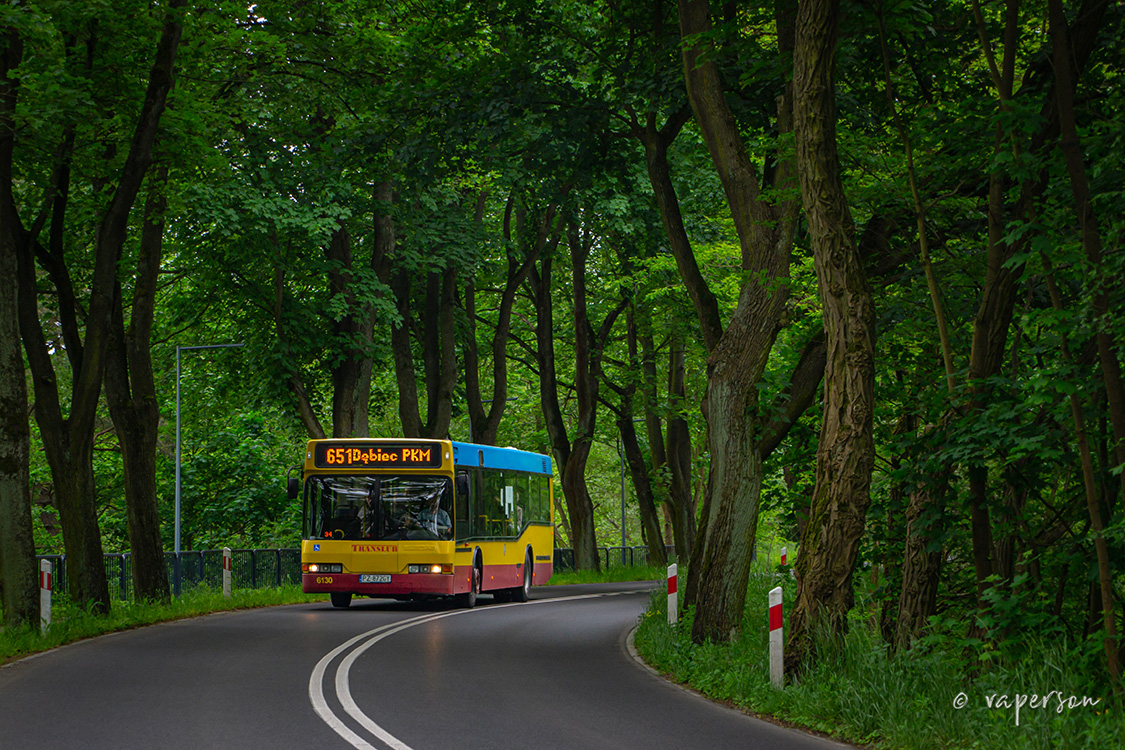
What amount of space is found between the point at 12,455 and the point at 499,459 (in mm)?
11799

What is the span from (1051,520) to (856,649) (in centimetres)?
205

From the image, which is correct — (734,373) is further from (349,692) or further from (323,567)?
(323,567)

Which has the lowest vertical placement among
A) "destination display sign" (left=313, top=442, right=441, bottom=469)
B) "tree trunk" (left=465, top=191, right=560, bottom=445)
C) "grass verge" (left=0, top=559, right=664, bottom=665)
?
"grass verge" (left=0, top=559, right=664, bottom=665)

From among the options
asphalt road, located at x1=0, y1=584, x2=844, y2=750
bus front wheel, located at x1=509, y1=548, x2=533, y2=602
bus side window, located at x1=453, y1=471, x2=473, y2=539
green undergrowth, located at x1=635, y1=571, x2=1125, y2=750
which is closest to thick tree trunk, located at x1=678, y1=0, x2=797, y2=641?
asphalt road, located at x1=0, y1=584, x2=844, y2=750

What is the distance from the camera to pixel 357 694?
1129 cm

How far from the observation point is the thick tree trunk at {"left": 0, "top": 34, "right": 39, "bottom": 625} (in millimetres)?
15836

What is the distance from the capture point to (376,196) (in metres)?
27.8

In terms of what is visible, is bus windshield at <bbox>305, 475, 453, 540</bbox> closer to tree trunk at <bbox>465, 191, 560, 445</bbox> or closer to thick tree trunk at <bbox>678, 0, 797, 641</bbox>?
thick tree trunk at <bbox>678, 0, 797, 641</bbox>

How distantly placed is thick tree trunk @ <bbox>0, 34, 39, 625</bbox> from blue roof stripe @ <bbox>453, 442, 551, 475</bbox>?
8.55 m

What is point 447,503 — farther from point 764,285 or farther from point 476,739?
point 476,739

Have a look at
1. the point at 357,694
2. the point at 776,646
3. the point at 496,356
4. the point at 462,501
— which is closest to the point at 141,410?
the point at 462,501

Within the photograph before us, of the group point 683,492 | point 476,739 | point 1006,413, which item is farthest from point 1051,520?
point 683,492

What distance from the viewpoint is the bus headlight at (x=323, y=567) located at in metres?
23.0

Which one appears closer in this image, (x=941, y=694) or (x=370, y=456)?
(x=941, y=694)
